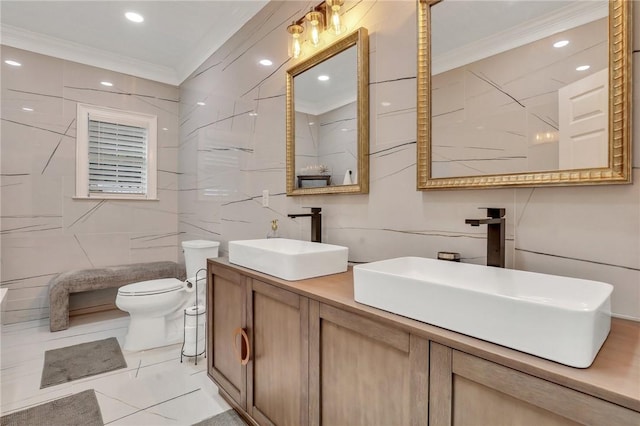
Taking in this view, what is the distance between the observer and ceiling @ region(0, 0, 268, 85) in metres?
2.54

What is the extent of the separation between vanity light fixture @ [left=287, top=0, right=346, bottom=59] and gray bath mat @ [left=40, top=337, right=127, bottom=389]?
2.45 metres

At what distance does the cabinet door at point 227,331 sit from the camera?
1.59m

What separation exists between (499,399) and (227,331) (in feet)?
4.56

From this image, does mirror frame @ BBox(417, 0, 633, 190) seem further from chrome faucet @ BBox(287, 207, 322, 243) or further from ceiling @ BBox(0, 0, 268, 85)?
ceiling @ BBox(0, 0, 268, 85)

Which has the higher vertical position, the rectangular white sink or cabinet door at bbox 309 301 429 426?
the rectangular white sink

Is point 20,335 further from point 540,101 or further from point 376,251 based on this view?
point 540,101

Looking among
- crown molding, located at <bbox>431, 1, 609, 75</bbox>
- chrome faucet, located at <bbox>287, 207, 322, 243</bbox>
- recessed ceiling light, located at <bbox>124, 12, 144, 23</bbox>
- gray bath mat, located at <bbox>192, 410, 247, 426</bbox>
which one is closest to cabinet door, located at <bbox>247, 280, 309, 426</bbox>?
gray bath mat, located at <bbox>192, 410, 247, 426</bbox>

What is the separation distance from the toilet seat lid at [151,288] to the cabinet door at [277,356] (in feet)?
4.65

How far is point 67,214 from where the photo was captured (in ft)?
10.7

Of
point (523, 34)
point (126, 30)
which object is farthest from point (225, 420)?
point (126, 30)

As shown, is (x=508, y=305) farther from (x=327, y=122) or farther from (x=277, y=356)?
(x=327, y=122)

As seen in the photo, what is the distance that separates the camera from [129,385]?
6.71 feet

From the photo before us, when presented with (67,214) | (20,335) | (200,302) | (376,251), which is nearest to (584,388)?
(376,251)

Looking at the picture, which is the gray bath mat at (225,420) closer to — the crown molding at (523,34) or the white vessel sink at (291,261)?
the white vessel sink at (291,261)
